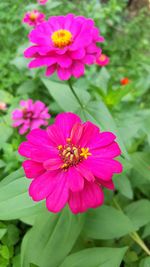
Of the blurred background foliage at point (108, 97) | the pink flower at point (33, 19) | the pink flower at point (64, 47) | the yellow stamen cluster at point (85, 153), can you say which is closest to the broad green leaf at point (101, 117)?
the blurred background foliage at point (108, 97)

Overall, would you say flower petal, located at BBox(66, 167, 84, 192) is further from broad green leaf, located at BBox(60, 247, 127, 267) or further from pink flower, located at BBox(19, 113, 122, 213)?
broad green leaf, located at BBox(60, 247, 127, 267)

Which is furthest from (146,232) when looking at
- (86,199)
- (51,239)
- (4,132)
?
(4,132)

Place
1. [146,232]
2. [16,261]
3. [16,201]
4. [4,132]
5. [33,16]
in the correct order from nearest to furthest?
1. [16,201]
2. [16,261]
3. [146,232]
4. [4,132]
5. [33,16]

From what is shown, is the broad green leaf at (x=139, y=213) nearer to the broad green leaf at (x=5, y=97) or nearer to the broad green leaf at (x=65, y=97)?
the broad green leaf at (x=65, y=97)

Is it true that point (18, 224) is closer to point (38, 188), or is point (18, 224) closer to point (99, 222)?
point (99, 222)

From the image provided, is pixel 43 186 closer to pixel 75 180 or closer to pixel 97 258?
pixel 75 180

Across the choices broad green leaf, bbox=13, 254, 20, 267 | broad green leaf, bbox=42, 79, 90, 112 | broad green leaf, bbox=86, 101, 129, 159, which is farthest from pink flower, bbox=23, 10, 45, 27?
broad green leaf, bbox=13, 254, 20, 267
